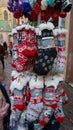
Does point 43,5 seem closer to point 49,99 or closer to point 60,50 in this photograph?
point 60,50

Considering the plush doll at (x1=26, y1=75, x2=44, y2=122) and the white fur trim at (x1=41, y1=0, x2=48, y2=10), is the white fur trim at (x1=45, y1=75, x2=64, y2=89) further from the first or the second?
the white fur trim at (x1=41, y1=0, x2=48, y2=10)

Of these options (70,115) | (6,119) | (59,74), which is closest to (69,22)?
(70,115)

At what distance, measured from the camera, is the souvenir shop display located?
3111mm

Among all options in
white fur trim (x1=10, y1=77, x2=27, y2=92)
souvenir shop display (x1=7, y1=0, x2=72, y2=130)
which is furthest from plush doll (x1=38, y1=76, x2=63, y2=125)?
white fur trim (x1=10, y1=77, x2=27, y2=92)

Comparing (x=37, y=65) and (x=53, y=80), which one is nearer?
(x=37, y=65)

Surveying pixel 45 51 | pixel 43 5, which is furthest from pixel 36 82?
pixel 43 5

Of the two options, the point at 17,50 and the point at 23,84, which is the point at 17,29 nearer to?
the point at 17,50

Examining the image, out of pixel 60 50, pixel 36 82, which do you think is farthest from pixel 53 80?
pixel 60 50

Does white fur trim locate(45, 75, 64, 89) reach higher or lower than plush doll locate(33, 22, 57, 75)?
lower

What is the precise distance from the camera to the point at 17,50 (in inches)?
125

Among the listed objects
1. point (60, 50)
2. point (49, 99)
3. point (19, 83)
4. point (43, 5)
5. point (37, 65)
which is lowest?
point (49, 99)

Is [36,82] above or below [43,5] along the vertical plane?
below

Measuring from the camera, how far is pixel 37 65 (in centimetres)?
312

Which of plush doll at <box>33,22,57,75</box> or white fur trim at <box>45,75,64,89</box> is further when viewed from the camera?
white fur trim at <box>45,75,64,89</box>
